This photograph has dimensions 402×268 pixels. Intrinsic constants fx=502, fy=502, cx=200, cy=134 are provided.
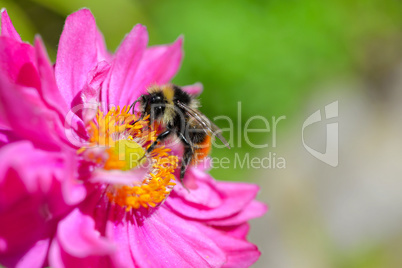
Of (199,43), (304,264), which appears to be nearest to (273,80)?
(199,43)

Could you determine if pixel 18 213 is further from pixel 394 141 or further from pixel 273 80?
pixel 394 141

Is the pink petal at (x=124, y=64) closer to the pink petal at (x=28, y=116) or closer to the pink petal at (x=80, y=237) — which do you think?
the pink petal at (x=28, y=116)

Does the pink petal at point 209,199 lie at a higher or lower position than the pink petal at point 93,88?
lower

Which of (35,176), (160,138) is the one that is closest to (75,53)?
(160,138)

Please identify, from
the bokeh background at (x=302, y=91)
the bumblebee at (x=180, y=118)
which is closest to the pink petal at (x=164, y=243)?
the bumblebee at (x=180, y=118)

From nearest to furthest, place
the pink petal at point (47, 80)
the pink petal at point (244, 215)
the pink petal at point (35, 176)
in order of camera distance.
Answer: the pink petal at point (35, 176) < the pink petal at point (47, 80) < the pink petal at point (244, 215)

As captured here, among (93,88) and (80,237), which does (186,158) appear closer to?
(93,88)

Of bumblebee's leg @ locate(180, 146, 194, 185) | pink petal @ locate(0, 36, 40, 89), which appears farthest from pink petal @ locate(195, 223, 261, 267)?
pink petal @ locate(0, 36, 40, 89)
